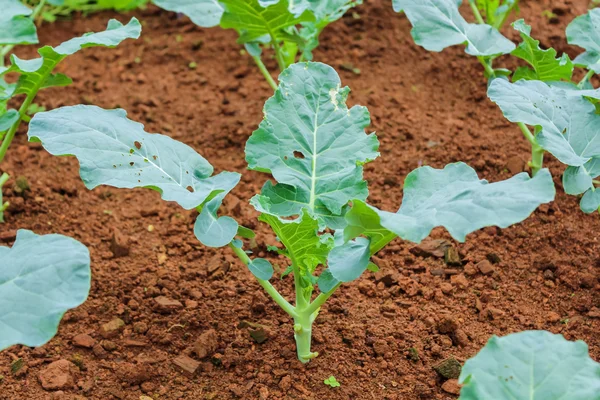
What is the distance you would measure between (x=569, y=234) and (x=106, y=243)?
1.75 m

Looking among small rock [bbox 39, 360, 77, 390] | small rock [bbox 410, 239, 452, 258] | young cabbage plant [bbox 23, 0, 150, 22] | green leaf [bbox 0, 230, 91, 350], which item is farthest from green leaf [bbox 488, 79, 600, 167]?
young cabbage plant [bbox 23, 0, 150, 22]

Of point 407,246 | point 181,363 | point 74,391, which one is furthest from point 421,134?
point 74,391

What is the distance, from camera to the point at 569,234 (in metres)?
2.81

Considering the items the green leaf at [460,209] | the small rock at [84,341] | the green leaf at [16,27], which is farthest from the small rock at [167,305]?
the green leaf at [16,27]

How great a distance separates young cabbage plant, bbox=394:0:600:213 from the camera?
7.23ft

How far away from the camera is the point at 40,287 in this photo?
173 cm

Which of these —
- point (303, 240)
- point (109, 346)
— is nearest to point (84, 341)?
point (109, 346)

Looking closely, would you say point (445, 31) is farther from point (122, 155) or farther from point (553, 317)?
point (122, 155)

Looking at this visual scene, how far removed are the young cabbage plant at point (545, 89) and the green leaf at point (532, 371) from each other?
0.64m

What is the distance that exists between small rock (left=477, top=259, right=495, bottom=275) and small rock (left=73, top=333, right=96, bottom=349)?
134 cm

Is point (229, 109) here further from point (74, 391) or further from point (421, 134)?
point (74, 391)

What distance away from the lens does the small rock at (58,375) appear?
7.47 feet

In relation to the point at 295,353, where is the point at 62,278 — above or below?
above

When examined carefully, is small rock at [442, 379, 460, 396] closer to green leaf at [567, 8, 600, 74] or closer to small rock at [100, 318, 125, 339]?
small rock at [100, 318, 125, 339]
